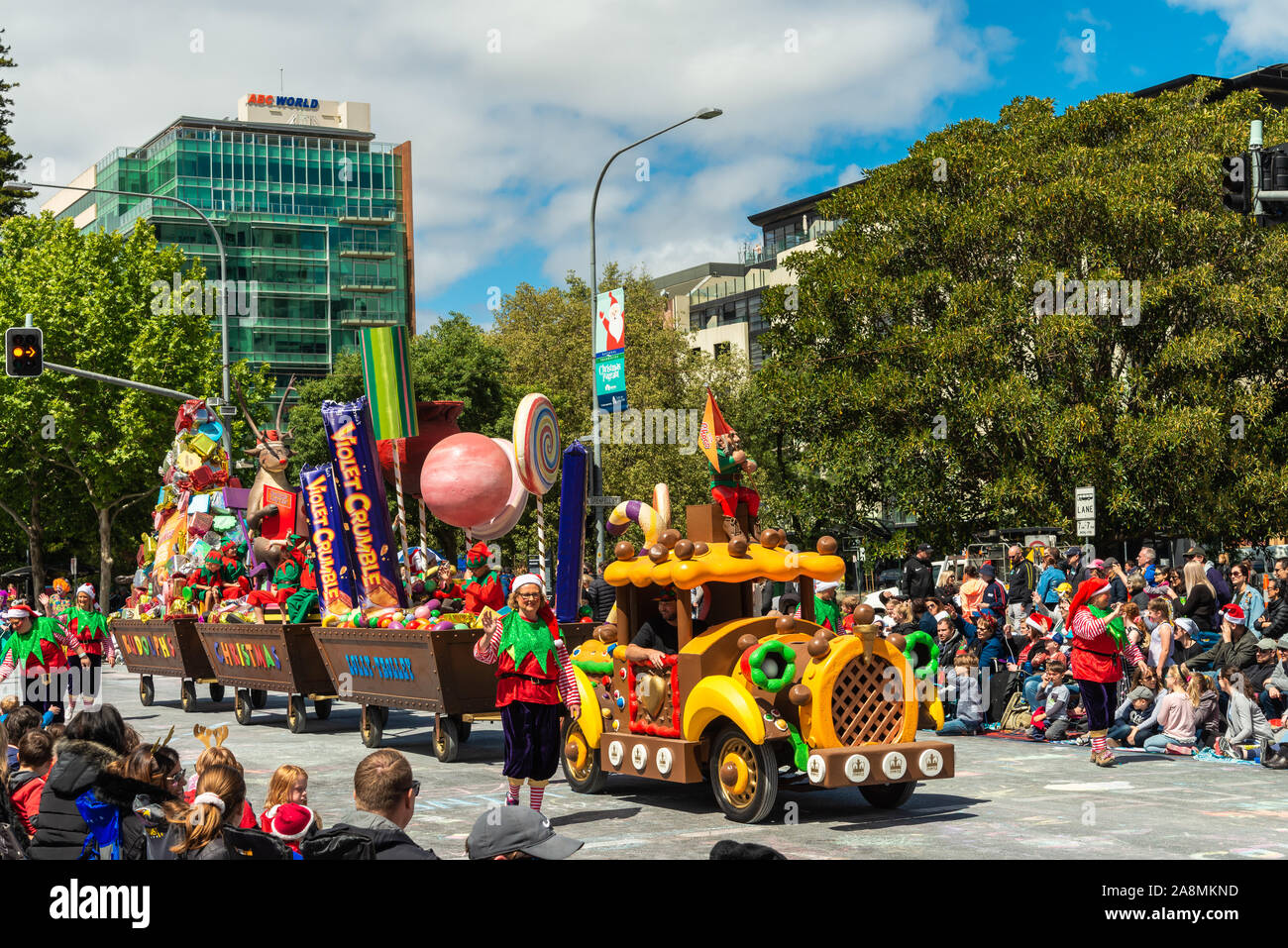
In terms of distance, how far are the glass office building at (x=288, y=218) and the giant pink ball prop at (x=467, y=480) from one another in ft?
237

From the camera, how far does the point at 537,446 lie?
48.6 ft

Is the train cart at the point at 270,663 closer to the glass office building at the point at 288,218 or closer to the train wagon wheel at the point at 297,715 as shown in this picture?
the train wagon wheel at the point at 297,715

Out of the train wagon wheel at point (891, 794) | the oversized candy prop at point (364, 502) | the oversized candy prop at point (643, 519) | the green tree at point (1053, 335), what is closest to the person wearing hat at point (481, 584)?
the oversized candy prop at point (364, 502)

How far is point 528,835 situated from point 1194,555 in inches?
650

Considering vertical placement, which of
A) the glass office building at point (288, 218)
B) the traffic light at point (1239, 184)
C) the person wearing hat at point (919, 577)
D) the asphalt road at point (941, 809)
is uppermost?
the glass office building at point (288, 218)

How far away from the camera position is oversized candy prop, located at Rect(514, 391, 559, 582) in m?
14.6

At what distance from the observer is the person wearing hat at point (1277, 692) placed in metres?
13.8

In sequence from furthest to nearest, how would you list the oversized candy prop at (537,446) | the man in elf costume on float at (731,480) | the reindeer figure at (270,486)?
the reindeer figure at (270,486), the oversized candy prop at (537,446), the man in elf costume on float at (731,480)

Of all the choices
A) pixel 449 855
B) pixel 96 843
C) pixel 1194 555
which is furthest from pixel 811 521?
pixel 96 843

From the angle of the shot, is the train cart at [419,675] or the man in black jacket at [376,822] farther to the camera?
the train cart at [419,675]

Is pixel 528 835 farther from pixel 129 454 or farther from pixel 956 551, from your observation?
pixel 129 454

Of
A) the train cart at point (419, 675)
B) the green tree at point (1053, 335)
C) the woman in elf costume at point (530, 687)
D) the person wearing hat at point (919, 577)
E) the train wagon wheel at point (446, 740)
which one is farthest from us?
the green tree at point (1053, 335)

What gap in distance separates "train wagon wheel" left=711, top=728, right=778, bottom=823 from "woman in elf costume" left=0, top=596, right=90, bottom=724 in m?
7.92

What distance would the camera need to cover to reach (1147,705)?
1505cm
